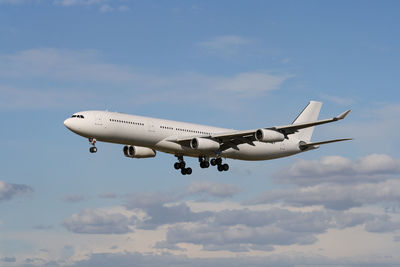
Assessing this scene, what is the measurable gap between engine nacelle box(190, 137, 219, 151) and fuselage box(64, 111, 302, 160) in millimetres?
996

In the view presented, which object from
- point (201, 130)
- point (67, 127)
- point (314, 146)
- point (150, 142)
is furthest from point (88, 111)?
point (314, 146)

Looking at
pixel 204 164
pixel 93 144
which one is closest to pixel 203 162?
pixel 204 164

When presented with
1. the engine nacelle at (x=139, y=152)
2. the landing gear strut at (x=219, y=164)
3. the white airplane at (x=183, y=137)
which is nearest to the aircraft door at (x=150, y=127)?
the white airplane at (x=183, y=137)

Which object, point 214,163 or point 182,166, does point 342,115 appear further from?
point 182,166

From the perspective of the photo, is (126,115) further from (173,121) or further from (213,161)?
(213,161)

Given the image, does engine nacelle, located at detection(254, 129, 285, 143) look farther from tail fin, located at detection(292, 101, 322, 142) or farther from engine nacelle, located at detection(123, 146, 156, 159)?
tail fin, located at detection(292, 101, 322, 142)

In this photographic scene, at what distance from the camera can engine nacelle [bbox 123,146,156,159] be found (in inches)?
2852

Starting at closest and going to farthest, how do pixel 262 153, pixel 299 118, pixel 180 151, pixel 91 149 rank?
pixel 91 149, pixel 180 151, pixel 262 153, pixel 299 118

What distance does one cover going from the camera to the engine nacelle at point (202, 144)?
67.3 m

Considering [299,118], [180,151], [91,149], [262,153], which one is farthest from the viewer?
[299,118]

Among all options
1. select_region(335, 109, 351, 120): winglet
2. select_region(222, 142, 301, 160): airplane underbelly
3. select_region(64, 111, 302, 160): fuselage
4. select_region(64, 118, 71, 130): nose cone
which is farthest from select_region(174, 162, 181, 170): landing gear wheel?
select_region(335, 109, 351, 120): winglet

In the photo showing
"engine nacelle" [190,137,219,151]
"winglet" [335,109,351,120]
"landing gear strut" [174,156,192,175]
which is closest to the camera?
"winglet" [335,109,351,120]

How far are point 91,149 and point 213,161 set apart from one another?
16.2 metres

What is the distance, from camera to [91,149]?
2463 inches
